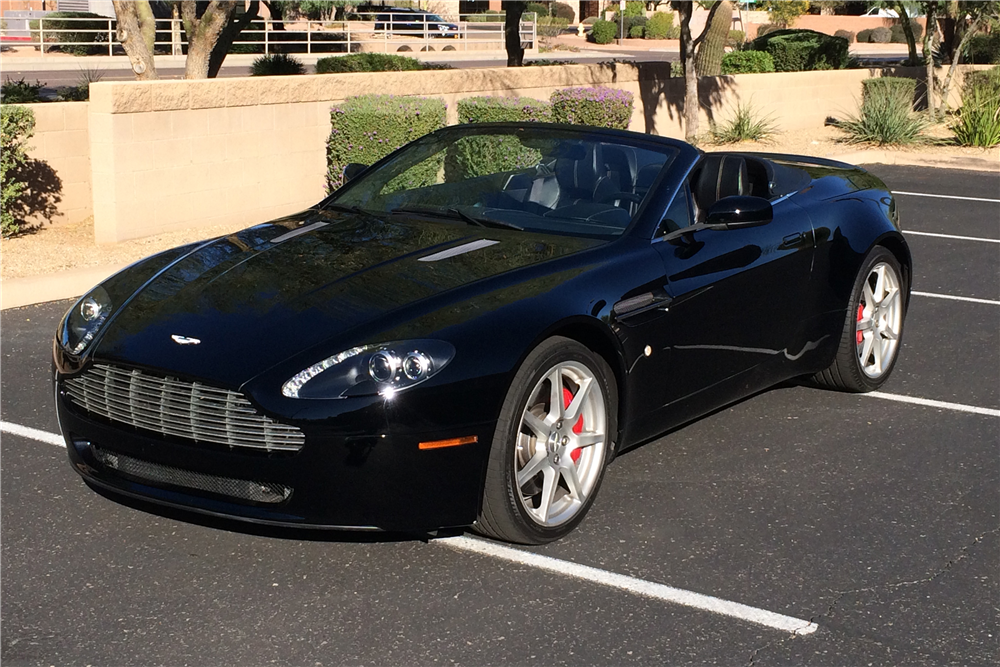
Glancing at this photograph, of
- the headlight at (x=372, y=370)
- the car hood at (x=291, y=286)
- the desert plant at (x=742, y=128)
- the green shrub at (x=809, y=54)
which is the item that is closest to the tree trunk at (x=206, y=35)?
the desert plant at (x=742, y=128)

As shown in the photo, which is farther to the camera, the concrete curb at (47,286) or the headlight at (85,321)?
the concrete curb at (47,286)

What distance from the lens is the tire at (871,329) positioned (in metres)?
6.47

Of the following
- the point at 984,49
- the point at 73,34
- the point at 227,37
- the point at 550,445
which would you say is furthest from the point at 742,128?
the point at 73,34

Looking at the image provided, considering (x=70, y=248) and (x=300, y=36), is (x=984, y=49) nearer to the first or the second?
(x=300, y=36)

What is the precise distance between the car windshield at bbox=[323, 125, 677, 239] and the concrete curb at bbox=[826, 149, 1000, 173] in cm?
1349

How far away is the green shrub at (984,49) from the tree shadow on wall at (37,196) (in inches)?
1112

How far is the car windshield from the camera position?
544cm

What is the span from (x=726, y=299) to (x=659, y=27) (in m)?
62.7

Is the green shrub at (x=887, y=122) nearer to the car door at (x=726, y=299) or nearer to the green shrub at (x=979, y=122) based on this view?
the green shrub at (x=979, y=122)

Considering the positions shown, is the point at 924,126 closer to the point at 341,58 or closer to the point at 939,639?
the point at 341,58

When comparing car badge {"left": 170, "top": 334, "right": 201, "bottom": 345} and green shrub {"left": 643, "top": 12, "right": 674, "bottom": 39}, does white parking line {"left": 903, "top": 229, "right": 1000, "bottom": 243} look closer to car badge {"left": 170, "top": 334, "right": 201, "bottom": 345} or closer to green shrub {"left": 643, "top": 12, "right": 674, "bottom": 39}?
car badge {"left": 170, "top": 334, "right": 201, "bottom": 345}

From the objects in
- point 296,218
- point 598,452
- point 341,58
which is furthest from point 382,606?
point 341,58

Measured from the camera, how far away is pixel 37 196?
11.2 metres

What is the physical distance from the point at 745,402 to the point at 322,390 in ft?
10.4
